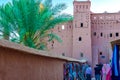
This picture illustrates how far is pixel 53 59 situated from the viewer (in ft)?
42.0

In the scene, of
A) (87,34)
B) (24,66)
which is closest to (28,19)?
(24,66)

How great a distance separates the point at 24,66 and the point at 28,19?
969 centimetres

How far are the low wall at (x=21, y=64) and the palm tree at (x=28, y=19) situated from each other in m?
6.11

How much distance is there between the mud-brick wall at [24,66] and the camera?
6676 millimetres

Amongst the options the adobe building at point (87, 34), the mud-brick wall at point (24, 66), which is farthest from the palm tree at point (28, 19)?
the adobe building at point (87, 34)

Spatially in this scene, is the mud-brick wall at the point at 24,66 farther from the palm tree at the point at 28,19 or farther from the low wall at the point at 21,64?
the palm tree at the point at 28,19

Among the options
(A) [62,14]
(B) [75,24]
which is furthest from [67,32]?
(A) [62,14]

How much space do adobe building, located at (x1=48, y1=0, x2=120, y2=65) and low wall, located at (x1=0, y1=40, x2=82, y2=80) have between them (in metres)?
30.0

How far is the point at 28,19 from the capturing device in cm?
1766

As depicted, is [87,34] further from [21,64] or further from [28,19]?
[21,64]

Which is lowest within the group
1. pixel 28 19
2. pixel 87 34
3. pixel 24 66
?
pixel 24 66

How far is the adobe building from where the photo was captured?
Answer: 41.9 metres

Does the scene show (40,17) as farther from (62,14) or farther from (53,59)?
(53,59)

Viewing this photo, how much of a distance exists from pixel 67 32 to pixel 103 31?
4675mm
